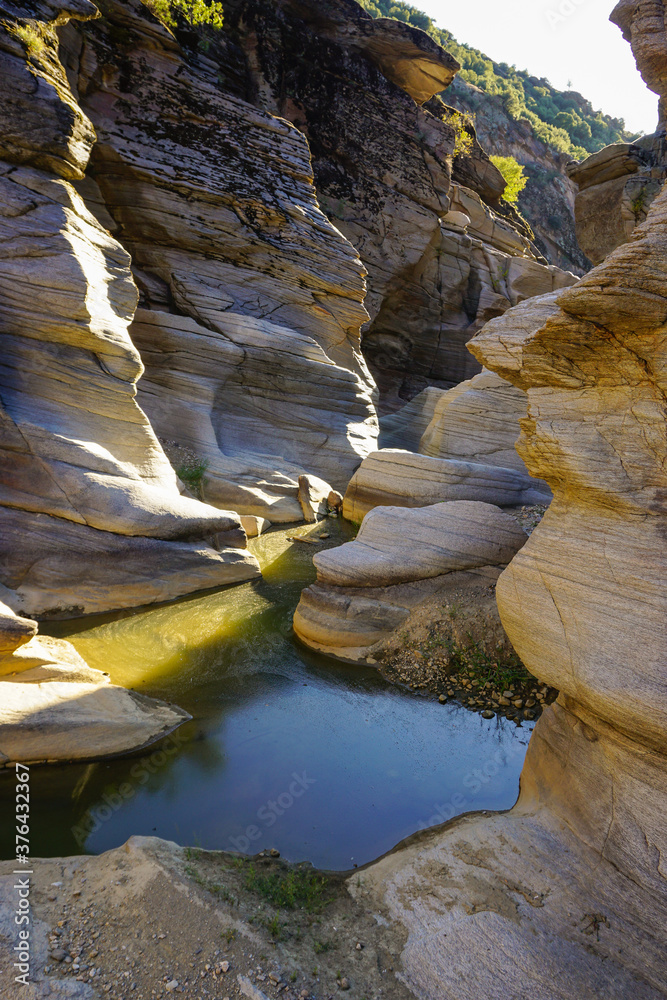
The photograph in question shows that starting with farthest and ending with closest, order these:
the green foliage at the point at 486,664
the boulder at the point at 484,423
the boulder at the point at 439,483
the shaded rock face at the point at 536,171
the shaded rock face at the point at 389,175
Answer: the shaded rock face at the point at 536,171, the shaded rock face at the point at 389,175, the boulder at the point at 484,423, the boulder at the point at 439,483, the green foliage at the point at 486,664

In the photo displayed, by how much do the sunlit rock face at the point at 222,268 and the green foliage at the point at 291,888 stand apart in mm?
9913

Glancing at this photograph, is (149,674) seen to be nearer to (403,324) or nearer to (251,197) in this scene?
(251,197)

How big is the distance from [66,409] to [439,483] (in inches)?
290

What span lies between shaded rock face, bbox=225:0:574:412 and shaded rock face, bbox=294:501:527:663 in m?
15.8

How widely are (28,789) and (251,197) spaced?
15740 millimetres

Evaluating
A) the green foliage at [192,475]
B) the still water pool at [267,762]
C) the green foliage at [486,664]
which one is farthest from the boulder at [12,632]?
the green foliage at [192,475]

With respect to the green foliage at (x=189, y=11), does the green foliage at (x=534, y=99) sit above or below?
above

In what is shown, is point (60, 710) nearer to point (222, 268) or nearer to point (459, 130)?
point (222, 268)

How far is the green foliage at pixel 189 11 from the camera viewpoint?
15930 mm

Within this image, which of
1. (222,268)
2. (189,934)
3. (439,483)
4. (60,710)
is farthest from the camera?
(222,268)

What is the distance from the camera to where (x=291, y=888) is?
416 centimetres

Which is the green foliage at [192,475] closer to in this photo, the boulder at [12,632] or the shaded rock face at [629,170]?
the boulder at [12,632]

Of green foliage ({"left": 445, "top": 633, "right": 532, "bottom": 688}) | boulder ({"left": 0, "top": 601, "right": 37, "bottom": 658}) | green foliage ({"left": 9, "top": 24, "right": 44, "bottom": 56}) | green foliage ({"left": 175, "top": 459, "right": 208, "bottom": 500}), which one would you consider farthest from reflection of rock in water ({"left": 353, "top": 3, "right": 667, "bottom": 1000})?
green foliage ({"left": 9, "top": 24, "right": 44, "bottom": 56})

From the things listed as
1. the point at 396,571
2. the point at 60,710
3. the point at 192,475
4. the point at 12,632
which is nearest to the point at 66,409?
the point at 192,475
